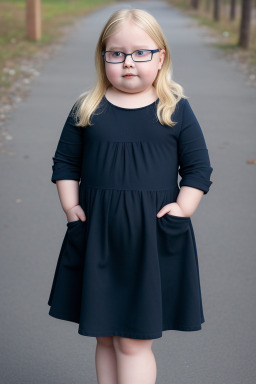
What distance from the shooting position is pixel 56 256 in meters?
5.27

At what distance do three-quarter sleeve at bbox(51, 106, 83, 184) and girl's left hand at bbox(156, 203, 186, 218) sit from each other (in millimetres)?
384

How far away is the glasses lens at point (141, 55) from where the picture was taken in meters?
2.79

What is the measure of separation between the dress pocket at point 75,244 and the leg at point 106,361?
0.33m

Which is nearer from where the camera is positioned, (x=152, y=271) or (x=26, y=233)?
(x=152, y=271)

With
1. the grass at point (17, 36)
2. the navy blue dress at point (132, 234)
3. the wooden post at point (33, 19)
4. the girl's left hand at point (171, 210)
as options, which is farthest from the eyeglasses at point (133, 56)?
the wooden post at point (33, 19)

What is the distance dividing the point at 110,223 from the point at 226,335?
1.59 m

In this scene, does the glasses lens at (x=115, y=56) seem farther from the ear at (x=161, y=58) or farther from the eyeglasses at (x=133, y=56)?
the ear at (x=161, y=58)

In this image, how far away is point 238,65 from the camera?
658 inches

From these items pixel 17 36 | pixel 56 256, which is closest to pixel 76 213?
pixel 56 256

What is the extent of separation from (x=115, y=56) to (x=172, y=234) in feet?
2.14

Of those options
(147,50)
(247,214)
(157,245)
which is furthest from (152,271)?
(247,214)

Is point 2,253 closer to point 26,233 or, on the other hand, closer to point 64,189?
point 26,233

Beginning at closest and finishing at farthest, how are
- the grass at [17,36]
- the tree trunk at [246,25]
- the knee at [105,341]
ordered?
the knee at [105,341] → the grass at [17,36] → the tree trunk at [246,25]

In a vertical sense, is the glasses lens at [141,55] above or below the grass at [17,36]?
above
